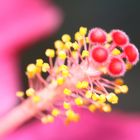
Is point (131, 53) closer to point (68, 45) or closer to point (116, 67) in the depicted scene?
point (116, 67)

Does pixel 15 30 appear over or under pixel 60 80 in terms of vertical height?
over

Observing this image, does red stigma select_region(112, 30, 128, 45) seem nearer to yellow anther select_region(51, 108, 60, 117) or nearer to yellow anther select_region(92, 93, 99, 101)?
yellow anther select_region(92, 93, 99, 101)

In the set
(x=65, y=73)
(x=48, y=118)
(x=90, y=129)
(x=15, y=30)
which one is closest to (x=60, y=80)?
(x=65, y=73)

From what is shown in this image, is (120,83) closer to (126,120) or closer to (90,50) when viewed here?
(90,50)

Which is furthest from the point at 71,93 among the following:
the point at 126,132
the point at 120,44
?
the point at 126,132

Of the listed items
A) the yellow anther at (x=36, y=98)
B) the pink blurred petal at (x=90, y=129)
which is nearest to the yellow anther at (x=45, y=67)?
the yellow anther at (x=36, y=98)

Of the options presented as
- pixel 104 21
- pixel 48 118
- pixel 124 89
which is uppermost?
pixel 104 21
